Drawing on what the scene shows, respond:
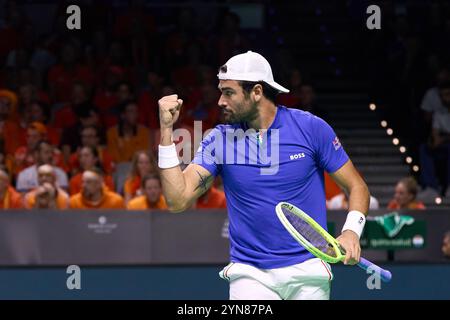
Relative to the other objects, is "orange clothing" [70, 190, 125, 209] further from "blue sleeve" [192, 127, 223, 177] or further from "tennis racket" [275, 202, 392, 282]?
"tennis racket" [275, 202, 392, 282]

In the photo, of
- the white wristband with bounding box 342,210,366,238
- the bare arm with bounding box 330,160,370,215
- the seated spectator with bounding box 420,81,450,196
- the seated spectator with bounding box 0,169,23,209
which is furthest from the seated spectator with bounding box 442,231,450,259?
the white wristband with bounding box 342,210,366,238

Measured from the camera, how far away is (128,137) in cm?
1448

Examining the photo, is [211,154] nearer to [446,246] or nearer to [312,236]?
[312,236]

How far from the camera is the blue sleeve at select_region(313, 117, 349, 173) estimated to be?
22.6 feet

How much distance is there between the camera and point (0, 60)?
16406 mm

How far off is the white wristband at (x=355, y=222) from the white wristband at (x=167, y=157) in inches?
36.4

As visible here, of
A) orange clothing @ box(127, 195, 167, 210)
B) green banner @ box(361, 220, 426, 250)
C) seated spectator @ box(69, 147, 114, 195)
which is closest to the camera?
green banner @ box(361, 220, 426, 250)

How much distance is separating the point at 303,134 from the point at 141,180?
21.0 ft

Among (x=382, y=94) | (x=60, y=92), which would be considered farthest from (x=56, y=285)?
(x=382, y=94)

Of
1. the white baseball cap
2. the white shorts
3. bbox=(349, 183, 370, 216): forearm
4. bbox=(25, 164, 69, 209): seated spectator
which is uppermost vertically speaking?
the white baseball cap

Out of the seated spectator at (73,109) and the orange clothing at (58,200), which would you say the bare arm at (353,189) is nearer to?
the orange clothing at (58,200)

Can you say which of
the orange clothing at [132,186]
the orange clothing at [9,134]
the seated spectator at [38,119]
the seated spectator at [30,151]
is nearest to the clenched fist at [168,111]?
the orange clothing at [132,186]

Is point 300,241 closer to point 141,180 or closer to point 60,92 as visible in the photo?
point 141,180

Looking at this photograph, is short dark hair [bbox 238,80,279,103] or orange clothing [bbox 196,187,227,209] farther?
orange clothing [bbox 196,187,227,209]
